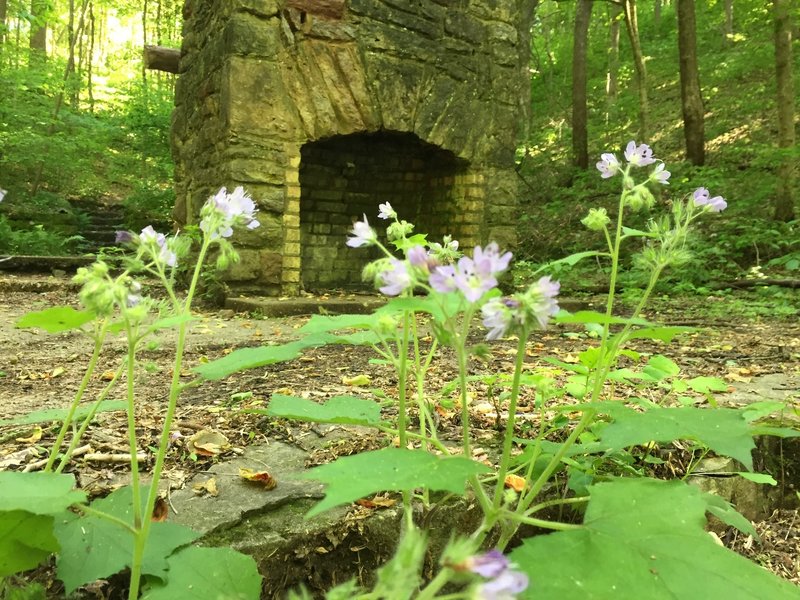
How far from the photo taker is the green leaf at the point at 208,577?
2.67ft

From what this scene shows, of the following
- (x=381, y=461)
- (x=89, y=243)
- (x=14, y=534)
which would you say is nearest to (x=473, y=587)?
(x=381, y=461)

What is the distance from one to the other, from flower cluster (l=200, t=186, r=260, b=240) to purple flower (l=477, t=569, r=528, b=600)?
0.65 m

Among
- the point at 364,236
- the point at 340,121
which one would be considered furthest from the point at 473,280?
the point at 340,121

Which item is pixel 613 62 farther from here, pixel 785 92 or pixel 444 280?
pixel 444 280

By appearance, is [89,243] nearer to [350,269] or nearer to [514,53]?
[350,269]

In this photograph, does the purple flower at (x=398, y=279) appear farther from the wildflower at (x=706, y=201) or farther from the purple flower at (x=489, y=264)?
the wildflower at (x=706, y=201)

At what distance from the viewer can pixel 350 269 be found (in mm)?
7320

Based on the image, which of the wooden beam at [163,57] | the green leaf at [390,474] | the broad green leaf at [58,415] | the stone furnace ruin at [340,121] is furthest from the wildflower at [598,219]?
the wooden beam at [163,57]

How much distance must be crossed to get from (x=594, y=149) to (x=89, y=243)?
11.0 m

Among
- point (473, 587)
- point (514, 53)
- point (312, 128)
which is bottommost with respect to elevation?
point (473, 587)

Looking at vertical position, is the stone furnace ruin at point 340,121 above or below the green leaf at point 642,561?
above

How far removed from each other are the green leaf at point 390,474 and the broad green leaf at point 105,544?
1.17 ft

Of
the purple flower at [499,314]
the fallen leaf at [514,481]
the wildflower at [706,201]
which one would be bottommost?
the fallen leaf at [514,481]

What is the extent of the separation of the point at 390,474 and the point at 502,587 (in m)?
0.25
